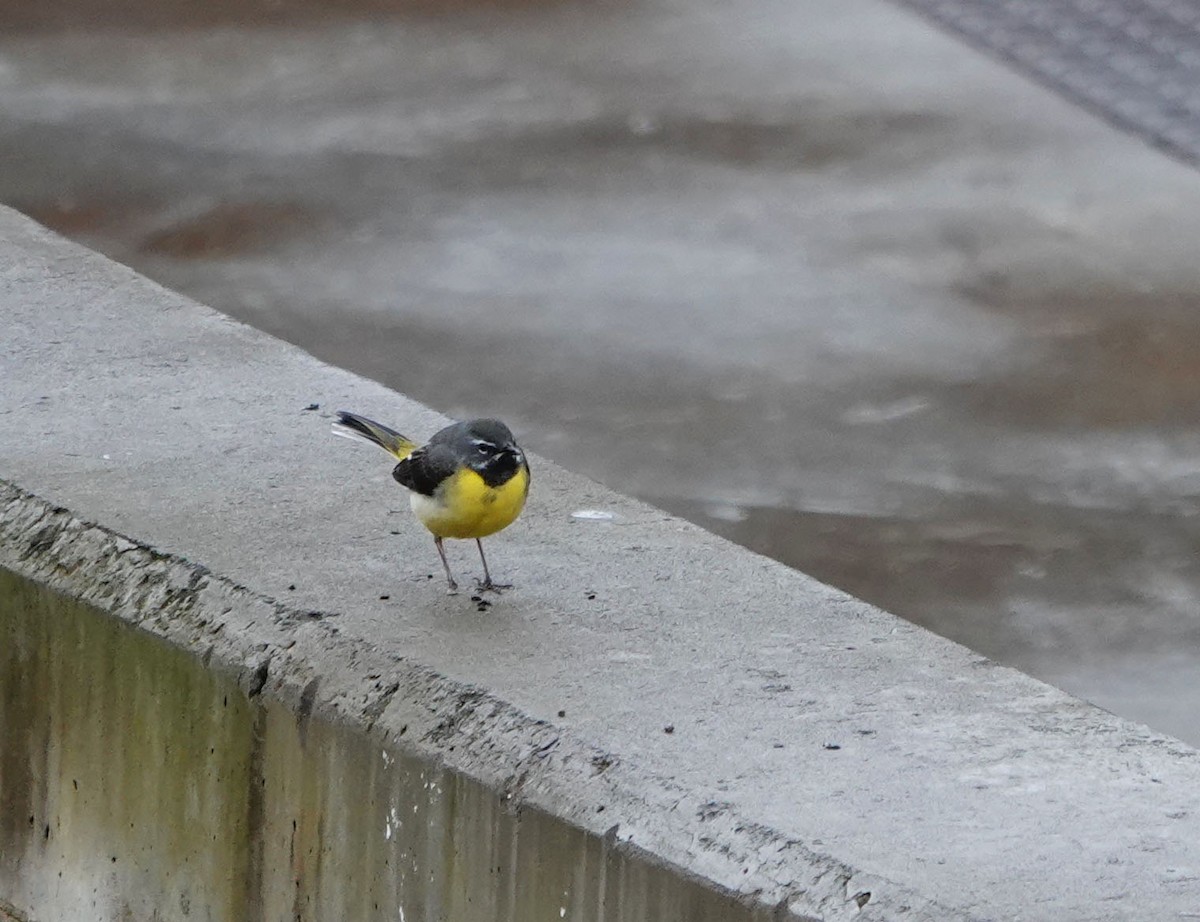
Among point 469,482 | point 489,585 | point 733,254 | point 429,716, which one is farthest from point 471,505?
point 733,254

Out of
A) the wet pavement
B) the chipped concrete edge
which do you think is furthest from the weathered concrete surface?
the wet pavement

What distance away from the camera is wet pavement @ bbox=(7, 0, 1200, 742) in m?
6.46

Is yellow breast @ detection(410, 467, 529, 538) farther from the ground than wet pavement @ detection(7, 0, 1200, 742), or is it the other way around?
yellow breast @ detection(410, 467, 529, 538)

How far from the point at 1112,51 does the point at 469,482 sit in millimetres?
6840

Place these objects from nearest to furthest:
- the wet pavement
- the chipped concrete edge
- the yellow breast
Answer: the chipped concrete edge < the yellow breast < the wet pavement

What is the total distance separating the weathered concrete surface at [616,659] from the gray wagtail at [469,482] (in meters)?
0.15

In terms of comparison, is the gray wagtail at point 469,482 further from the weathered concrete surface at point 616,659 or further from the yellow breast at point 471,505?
the weathered concrete surface at point 616,659

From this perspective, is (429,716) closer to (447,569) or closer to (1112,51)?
(447,569)

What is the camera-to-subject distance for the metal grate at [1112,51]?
9750 mm

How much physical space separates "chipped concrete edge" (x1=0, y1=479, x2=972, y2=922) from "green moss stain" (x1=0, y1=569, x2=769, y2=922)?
1.3 inches

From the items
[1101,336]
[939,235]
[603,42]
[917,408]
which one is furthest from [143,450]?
[603,42]

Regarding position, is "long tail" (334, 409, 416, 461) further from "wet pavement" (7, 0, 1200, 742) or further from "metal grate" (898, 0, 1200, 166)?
"metal grate" (898, 0, 1200, 166)

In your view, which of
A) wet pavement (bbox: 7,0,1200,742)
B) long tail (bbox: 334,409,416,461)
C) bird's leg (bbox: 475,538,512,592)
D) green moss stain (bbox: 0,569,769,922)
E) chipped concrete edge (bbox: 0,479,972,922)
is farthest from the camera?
wet pavement (bbox: 7,0,1200,742)

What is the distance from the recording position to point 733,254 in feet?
28.4
